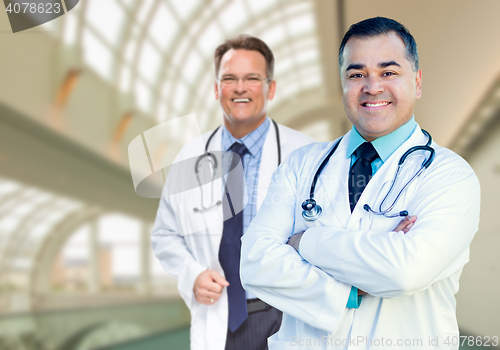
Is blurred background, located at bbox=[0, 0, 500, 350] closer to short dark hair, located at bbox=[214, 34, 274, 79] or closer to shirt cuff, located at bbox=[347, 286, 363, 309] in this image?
short dark hair, located at bbox=[214, 34, 274, 79]

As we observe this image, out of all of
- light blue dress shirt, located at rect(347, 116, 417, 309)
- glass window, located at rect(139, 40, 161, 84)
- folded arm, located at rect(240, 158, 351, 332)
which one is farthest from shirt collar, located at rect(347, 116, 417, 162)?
glass window, located at rect(139, 40, 161, 84)

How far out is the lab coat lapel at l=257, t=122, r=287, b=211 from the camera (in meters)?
1.64

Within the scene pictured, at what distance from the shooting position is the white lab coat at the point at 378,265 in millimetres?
810

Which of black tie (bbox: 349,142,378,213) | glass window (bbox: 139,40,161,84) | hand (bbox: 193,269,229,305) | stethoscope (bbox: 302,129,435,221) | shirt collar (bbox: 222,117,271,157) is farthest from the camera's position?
glass window (bbox: 139,40,161,84)

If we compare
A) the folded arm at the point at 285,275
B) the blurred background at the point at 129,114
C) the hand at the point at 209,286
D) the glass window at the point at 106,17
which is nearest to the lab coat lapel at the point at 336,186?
the folded arm at the point at 285,275

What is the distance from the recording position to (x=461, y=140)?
8.84 ft

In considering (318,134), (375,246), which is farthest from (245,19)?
(375,246)

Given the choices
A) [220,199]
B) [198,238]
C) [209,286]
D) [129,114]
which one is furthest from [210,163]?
[129,114]

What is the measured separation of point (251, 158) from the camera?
1713mm

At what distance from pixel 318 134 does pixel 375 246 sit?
2181 mm

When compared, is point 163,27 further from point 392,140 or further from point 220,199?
point 392,140

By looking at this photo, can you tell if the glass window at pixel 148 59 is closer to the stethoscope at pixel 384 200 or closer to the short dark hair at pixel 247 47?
the short dark hair at pixel 247 47

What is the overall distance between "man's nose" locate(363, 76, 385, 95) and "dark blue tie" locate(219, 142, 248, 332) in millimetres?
800

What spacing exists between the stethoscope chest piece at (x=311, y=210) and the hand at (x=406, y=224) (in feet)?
0.64
